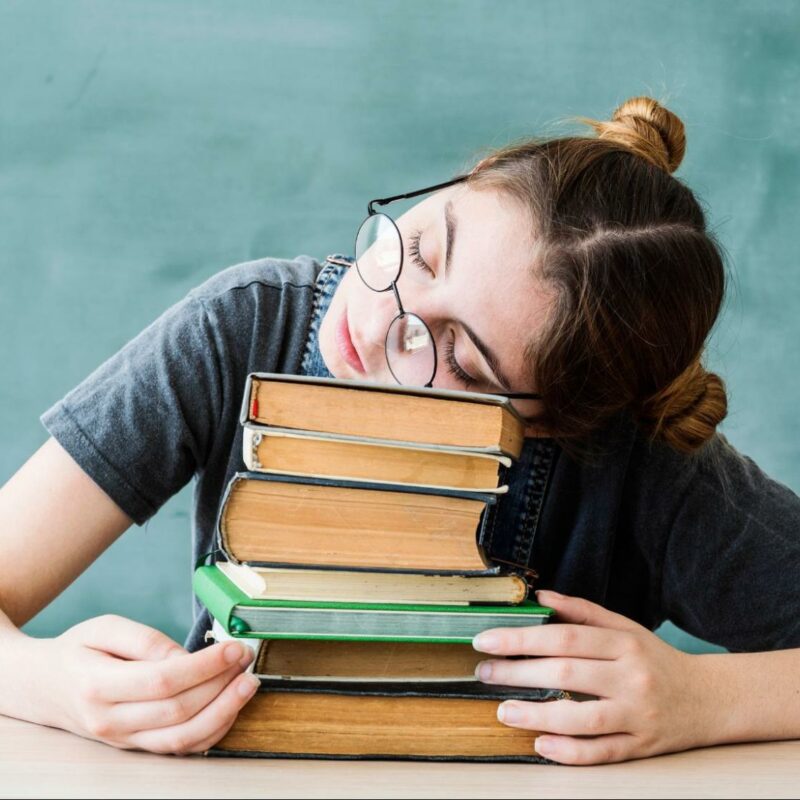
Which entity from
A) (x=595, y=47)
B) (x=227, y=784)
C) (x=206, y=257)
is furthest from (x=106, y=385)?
(x=595, y=47)

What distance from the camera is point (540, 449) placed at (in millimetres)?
1136

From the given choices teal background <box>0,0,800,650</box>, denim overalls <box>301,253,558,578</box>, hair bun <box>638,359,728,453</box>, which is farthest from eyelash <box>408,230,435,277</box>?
teal background <box>0,0,800,650</box>

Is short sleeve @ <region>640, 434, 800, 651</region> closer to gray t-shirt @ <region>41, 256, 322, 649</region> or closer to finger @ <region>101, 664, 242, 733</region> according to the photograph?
gray t-shirt @ <region>41, 256, 322, 649</region>

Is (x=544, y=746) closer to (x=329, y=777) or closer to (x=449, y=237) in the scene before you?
(x=329, y=777)

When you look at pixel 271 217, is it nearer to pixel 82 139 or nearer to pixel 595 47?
pixel 82 139

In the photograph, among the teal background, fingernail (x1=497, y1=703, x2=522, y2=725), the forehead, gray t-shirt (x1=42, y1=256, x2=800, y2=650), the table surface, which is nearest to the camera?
the table surface

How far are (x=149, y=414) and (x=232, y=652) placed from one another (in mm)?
409

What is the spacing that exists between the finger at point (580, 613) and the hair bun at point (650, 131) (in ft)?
1.60

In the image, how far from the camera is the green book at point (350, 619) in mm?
679

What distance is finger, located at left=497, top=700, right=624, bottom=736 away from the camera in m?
0.73

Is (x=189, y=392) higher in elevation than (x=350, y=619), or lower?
higher

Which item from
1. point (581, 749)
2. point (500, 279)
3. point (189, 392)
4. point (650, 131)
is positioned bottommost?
point (581, 749)

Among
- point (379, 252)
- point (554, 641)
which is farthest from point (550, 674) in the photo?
point (379, 252)

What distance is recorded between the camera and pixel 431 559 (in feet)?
2.47
